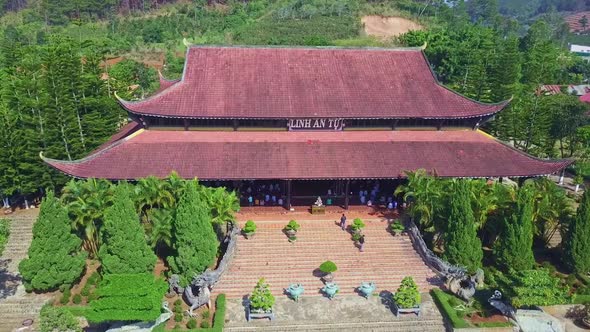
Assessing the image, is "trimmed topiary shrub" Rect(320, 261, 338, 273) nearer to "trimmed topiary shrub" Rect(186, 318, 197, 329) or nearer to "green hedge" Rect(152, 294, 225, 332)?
"green hedge" Rect(152, 294, 225, 332)

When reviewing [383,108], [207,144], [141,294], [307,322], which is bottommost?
[307,322]

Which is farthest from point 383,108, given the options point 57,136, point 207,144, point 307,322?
point 57,136

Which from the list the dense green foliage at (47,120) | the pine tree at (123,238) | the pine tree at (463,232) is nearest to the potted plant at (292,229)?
the pine tree at (123,238)

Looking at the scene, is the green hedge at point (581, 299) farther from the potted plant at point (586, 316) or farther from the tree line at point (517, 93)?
the tree line at point (517, 93)

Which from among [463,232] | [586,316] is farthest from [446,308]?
[586,316]

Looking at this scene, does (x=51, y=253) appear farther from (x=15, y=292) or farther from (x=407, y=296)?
(x=407, y=296)

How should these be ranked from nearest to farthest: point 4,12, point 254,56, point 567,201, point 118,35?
point 567,201 → point 254,56 → point 118,35 → point 4,12

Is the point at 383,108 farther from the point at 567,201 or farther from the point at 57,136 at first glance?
the point at 57,136
